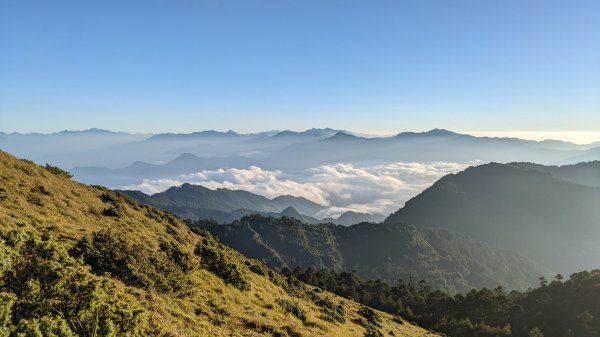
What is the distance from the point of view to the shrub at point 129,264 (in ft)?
88.8

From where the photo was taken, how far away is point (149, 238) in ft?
136

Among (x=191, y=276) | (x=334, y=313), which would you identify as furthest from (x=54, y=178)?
(x=334, y=313)

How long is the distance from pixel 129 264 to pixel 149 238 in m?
14.6

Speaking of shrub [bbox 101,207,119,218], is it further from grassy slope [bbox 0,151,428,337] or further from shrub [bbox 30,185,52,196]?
shrub [bbox 30,185,52,196]

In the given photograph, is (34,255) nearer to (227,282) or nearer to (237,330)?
(237,330)

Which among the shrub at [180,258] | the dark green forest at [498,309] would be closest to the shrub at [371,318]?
the shrub at [180,258]

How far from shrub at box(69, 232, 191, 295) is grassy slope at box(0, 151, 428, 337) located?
1088mm

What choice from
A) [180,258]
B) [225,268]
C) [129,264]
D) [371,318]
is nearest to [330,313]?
[371,318]

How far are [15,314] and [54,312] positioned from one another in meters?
1.32

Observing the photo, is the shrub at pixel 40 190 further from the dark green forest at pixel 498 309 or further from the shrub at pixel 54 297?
the dark green forest at pixel 498 309

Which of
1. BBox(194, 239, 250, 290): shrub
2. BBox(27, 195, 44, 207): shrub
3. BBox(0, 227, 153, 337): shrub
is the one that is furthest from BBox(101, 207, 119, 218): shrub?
BBox(0, 227, 153, 337): shrub

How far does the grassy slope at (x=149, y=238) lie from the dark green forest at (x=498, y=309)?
288 ft

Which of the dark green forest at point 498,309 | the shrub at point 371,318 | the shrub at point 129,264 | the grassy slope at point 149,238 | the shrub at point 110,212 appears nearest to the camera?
the grassy slope at point 149,238

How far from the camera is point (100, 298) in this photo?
15844 mm
